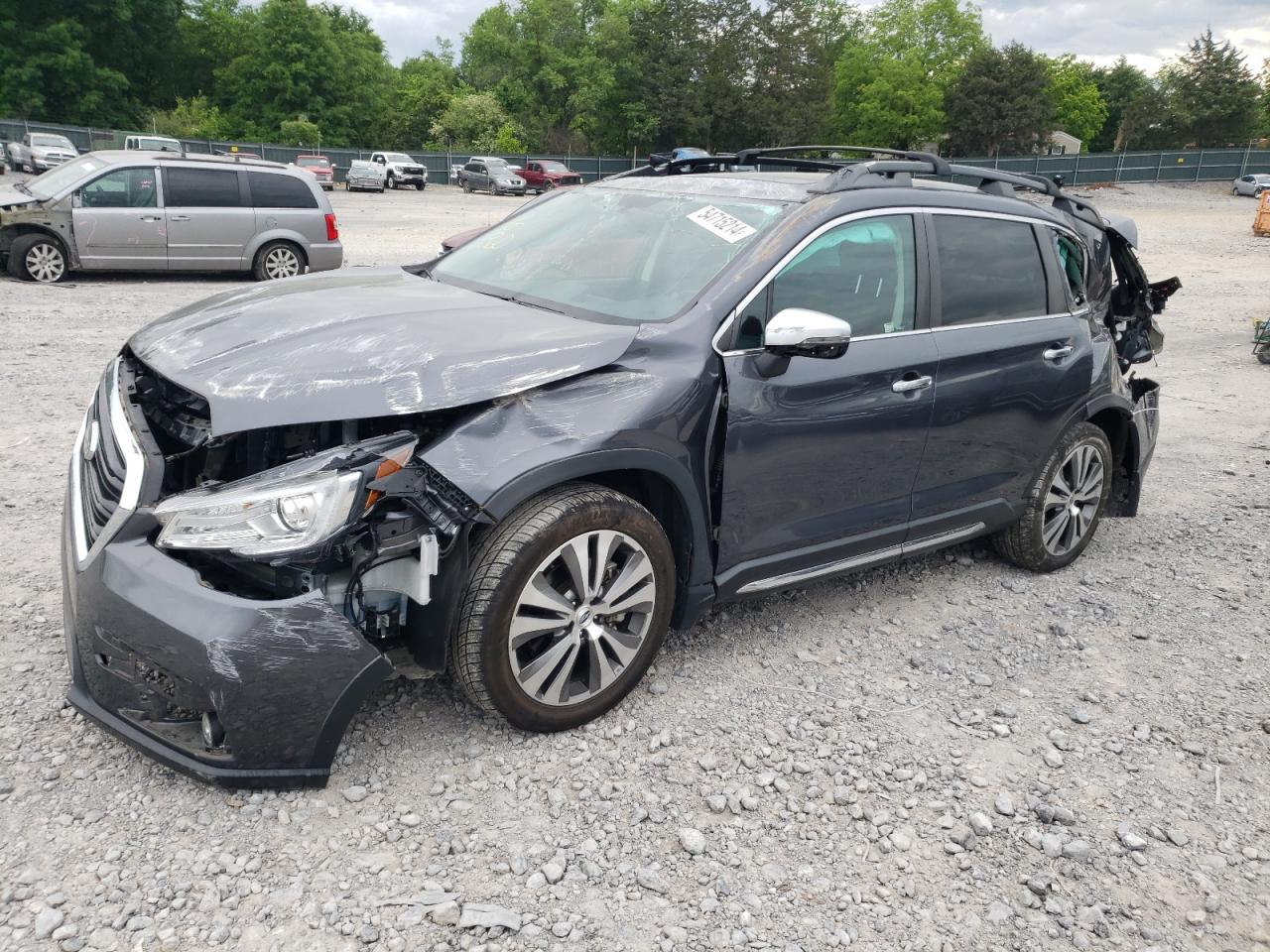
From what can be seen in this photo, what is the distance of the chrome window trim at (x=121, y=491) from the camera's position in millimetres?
2740

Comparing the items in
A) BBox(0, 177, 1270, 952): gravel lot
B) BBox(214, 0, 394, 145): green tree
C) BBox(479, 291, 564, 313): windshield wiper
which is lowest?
BBox(0, 177, 1270, 952): gravel lot

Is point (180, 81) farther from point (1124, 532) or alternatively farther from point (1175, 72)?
point (1124, 532)

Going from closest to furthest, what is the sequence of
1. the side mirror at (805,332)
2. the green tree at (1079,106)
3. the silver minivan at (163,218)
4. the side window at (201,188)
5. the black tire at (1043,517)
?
the side mirror at (805,332), the black tire at (1043,517), the silver minivan at (163,218), the side window at (201,188), the green tree at (1079,106)

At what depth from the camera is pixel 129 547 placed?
2688 mm

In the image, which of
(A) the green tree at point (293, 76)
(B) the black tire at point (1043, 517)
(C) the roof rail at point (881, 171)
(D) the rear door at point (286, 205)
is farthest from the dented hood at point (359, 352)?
(A) the green tree at point (293, 76)

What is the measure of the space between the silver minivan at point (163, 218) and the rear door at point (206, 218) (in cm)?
1

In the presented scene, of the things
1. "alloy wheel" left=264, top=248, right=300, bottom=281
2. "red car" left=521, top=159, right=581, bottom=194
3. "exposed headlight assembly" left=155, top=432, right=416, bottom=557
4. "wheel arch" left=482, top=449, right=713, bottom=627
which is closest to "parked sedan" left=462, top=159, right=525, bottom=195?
"red car" left=521, top=159, right=581, bottom=194

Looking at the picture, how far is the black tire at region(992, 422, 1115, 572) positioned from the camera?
4684 millimetres

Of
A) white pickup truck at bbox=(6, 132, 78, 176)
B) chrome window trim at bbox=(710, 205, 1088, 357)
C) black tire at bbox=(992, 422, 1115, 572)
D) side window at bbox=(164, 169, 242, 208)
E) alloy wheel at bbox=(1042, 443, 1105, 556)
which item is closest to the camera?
chrome window trim at bbox=(710, 205, 1088, 357)

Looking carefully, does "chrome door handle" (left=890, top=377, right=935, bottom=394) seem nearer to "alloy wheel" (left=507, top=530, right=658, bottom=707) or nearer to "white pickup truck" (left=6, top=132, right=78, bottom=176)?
"alloy wheel" (left=507, top=530, right=658, bottom=707)

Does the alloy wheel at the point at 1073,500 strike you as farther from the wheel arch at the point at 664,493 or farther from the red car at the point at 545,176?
the red car at the point at 545,176

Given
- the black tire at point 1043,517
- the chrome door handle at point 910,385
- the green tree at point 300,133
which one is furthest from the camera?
the green tree at point 300,133

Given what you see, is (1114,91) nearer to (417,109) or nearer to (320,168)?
(417,109)

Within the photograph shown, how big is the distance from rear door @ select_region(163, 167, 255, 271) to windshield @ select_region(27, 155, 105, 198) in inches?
34.4
